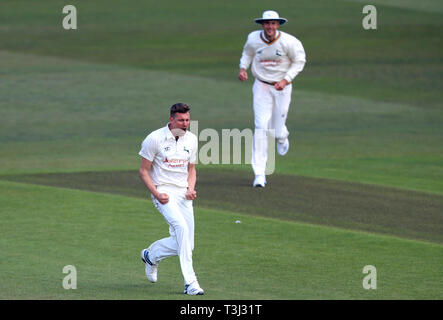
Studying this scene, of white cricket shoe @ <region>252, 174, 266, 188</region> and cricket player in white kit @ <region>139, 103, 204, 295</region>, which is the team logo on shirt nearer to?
cricket player in white kit @ <region>139, 103, 204, 295</region>

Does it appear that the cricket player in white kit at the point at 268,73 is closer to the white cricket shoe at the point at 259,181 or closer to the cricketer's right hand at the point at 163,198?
the white cricket shoe at the point at 259,181

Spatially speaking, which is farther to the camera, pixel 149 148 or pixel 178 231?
pixel 149 148

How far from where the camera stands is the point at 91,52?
33812 millimetres

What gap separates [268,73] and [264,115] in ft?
2.40

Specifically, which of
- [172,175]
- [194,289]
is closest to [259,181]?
[172,175]

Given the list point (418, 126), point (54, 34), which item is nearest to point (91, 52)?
point (54, 34)

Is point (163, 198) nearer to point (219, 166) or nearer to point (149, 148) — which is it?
point (149, 148)

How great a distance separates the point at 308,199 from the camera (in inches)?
624

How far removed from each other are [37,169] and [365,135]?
824 cm

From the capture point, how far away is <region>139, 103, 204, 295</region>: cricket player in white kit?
407 inches

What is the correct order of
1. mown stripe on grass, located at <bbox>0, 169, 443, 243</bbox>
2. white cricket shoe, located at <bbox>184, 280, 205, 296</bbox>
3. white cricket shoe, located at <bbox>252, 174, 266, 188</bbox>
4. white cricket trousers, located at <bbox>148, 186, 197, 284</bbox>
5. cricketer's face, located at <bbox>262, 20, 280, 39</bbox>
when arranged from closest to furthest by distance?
white cricket shoe, located at <bbox>184, 280, 205, 296</bbox>
white cricket trousers, located at <bbox>148, 186, 197, 284</bbox>
mown stripe on grass, located at <bbox>0, 169, 443, 243</bbox>
cricketer's face, located at <bbox>262, 20, 280, 39</bbox>
white cricket shoe, located at <bbox>252, 174, 266, 188</bbox>

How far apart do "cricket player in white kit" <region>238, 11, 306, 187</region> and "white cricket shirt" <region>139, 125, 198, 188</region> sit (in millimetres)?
6062

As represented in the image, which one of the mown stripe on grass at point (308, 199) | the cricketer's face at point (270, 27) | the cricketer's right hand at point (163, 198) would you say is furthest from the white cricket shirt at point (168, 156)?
the cricketer's face at point (270, 27)

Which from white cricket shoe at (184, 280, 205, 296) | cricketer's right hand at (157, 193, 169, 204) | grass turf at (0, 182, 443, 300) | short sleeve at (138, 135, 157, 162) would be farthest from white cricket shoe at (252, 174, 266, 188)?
white cricket shoe at (184, 280, 205, 296)
